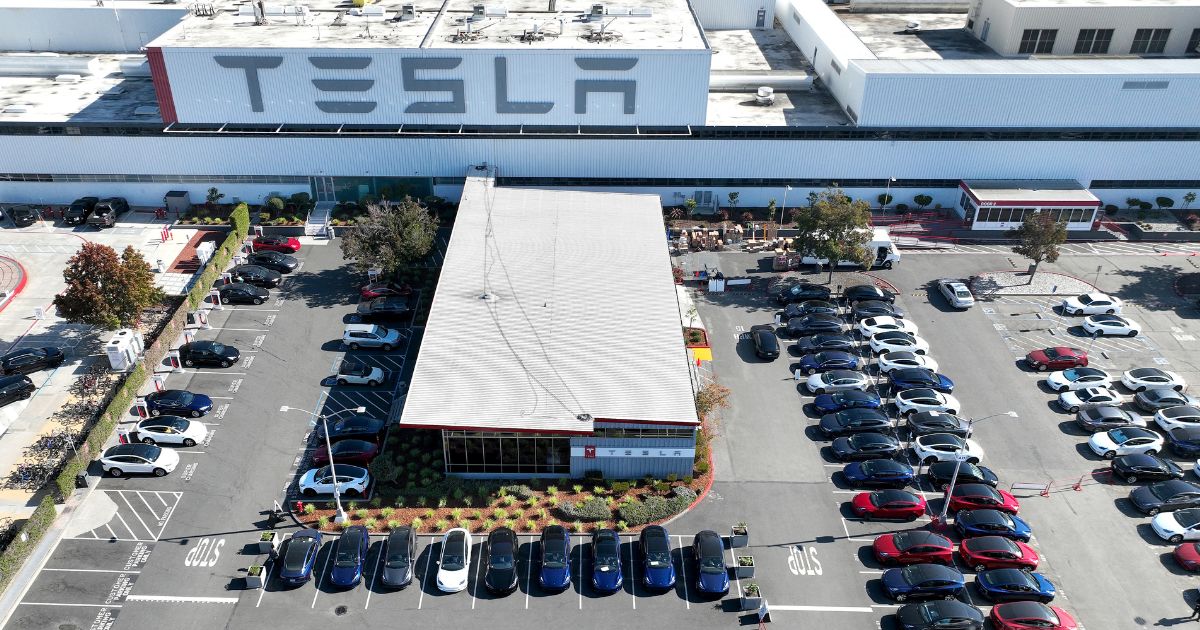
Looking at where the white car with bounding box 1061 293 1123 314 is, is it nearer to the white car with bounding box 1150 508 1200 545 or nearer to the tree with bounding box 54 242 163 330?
the white car with bounding box 1150 508 1200 545

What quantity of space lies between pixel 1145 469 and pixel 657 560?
26.2 m

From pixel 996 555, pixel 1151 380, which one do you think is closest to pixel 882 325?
pixel 1151 380

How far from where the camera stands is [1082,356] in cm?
5303

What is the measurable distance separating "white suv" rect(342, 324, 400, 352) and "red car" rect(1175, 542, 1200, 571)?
42786mm

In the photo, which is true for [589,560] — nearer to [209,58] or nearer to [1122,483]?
[1122,483]

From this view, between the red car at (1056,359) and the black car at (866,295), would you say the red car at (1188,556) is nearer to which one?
the red car at (1056,359)

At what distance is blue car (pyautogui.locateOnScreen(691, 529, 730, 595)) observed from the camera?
37.5 meters

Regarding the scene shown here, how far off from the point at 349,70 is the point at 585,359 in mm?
32993

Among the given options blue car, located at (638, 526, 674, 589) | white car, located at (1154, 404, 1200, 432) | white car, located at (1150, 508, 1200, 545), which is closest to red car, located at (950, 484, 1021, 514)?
white car, located at (1150, 508, 1200, 545)

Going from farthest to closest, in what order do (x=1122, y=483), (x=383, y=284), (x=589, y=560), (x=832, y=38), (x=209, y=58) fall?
(x=832, y=38) → (x=209, y=58) → (x=383, y=284) → (x=1122, y=483) → (x=589, y=560)


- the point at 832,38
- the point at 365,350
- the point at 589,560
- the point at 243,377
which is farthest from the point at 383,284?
the point at 832,38

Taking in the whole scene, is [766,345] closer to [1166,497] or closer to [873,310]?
[873,310]

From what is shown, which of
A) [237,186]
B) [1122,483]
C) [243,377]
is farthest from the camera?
[237,186]

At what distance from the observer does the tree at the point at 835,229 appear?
5817cm
